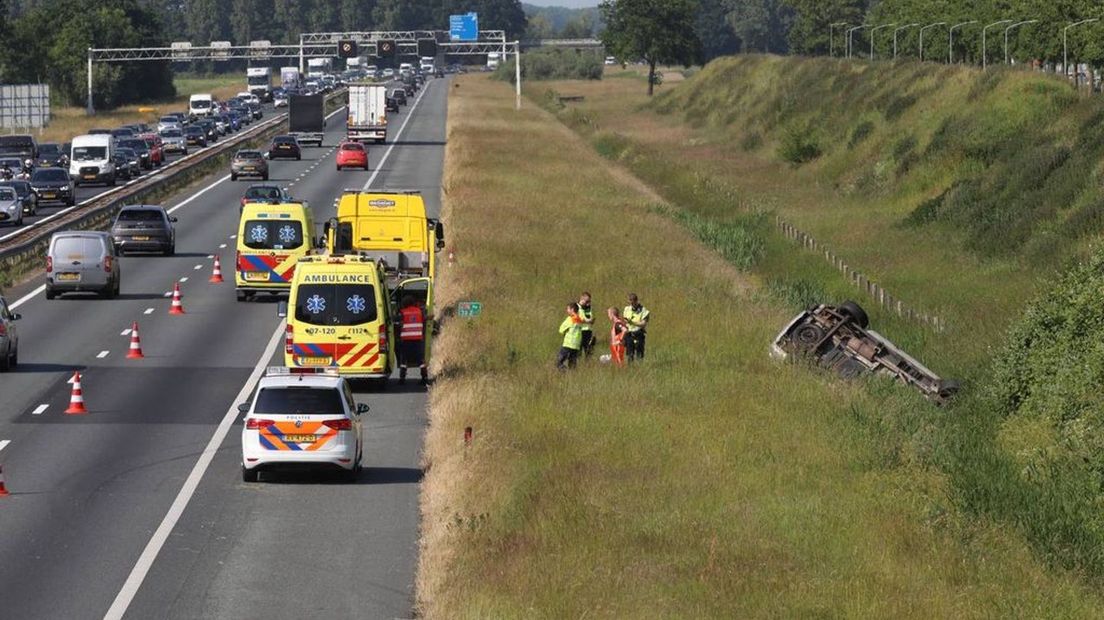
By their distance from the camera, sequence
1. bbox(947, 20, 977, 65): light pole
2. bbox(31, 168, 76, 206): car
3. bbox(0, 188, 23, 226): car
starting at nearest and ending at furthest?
bbox(0, 188, 23, 226): car → bbox(31, 168, 76, 206): car → bbox(947, 20, 977, 65): light pole

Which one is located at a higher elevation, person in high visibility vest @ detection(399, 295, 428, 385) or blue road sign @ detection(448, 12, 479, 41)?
blue road sign @ detection(448, 12, 479, 41)

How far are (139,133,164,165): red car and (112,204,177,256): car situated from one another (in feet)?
148

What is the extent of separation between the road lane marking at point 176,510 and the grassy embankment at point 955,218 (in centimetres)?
989

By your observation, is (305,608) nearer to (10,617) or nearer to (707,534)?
(10,617)

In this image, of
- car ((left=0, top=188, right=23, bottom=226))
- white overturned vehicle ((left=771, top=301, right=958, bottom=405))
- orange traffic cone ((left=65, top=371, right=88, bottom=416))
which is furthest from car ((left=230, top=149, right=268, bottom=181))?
orange traffic cone ((left=65, top=371, right=88, bottom=416))

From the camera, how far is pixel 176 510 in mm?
25250

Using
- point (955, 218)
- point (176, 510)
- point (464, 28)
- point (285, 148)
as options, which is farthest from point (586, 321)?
→ point (464, 28)

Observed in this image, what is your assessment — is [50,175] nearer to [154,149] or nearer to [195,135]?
[154,149]

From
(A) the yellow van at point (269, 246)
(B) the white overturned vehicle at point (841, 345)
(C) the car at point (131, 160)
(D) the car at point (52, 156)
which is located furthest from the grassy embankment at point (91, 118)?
(B) the white overturned vehicle at point (841, 345)

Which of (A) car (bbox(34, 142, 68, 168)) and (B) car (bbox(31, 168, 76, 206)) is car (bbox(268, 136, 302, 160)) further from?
(B) car (bbox(31, 168, 76, 206))

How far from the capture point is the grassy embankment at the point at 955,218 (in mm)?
29266

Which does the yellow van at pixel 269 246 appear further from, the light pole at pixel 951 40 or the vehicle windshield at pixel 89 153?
the light pole at pixel 951 40

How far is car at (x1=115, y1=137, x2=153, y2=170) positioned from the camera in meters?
102

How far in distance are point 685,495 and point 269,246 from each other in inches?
1010
